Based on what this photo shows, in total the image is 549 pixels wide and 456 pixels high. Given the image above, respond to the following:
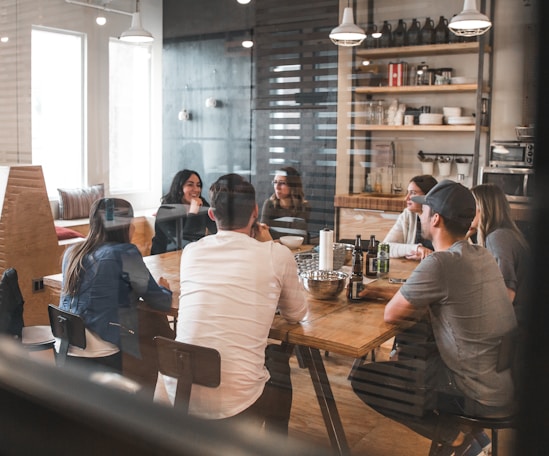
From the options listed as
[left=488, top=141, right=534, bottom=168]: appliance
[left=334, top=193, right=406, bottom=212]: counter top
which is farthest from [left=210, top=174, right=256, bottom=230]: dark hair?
[left=488, top=141, right=534, bottom=168]: appliance

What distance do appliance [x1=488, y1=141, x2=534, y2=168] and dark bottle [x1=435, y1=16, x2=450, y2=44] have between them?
0.49 feet

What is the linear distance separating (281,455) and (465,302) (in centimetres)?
29

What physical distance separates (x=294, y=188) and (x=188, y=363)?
1.02ft

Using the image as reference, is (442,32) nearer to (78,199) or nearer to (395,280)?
(395,280)

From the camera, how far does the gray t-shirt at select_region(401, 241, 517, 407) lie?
45 centimetres

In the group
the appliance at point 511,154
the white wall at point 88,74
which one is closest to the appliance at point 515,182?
the appliance at point 511,154

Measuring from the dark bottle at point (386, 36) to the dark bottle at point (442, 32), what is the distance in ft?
0.18

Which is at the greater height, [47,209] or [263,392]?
[47,209]

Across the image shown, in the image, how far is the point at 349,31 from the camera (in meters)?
0.72

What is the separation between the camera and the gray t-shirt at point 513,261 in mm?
349

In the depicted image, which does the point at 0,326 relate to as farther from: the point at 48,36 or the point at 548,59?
the point at 548,59

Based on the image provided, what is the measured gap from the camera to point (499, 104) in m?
0.45

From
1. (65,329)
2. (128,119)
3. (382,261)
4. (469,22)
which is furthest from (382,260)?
(65,329)

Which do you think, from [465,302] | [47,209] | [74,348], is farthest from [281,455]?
[47,209]
